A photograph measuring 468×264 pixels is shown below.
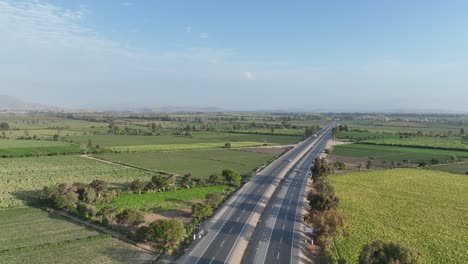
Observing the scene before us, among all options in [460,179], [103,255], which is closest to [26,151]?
[103,255]

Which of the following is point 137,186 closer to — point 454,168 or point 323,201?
point 323,201

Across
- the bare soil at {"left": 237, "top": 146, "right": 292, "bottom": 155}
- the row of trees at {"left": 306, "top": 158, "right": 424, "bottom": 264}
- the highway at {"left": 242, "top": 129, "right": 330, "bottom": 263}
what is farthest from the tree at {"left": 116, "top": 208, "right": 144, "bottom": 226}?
the bare soil at {"left": 237, "top": 146, "right": 292, "bottom": 155}

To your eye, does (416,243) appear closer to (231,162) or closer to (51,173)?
(231,162)

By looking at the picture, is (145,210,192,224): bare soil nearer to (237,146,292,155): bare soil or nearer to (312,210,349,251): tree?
(312,210,349,251): tree

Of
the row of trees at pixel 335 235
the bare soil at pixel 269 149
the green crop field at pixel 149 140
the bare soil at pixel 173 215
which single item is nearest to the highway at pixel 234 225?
the bare soil at pixel 173 215

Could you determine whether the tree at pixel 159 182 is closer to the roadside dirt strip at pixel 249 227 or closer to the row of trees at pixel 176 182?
the row of trees at pixel 176 182
